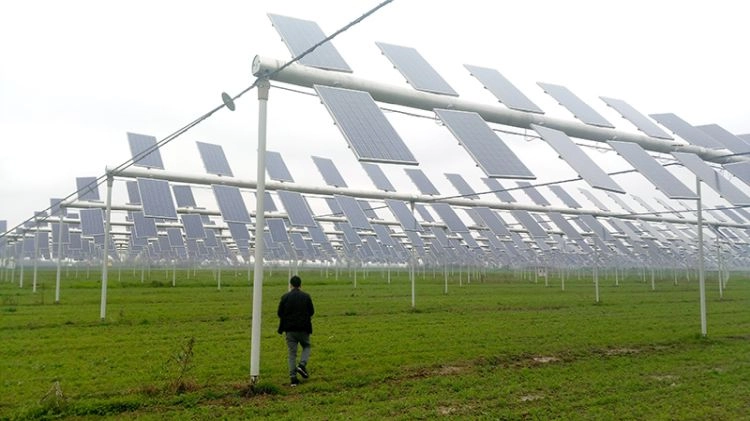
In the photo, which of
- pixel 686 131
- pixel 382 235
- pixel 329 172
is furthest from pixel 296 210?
pixel 686 131

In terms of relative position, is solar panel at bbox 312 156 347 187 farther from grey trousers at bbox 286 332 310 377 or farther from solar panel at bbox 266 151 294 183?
grey trousers at bbox 286 332 310 377

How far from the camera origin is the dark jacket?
11211 millimetres

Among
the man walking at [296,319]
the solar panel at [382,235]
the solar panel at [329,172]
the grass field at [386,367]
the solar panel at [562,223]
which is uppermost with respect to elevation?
the solar panel at [329,172]

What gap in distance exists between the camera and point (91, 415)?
899 centimetres

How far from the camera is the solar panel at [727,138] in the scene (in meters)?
17.9

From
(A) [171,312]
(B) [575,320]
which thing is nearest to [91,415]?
(A) [171,312]

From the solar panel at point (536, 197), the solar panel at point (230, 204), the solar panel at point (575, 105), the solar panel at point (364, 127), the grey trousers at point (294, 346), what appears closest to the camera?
the solar panel at point (364, 127)

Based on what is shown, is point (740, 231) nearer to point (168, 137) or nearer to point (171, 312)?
point (171, 312)

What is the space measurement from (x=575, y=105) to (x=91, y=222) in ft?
93.6

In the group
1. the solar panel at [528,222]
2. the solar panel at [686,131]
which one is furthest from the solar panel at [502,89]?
the solar panel at [528,222]

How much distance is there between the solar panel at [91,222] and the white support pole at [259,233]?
83.6ft

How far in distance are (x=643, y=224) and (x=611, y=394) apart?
111 feet

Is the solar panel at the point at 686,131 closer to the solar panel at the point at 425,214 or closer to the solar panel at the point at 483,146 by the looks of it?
the solar panel at the point at 483,146

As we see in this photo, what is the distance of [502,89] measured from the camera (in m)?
14.3
